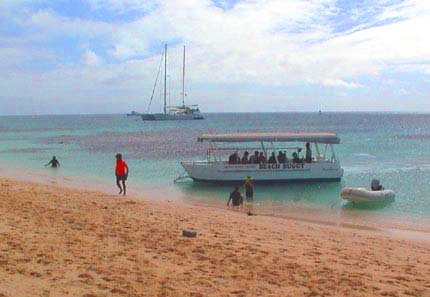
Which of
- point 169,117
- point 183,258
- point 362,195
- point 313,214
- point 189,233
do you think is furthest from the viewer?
point 169,117

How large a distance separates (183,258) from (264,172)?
63.7 feet

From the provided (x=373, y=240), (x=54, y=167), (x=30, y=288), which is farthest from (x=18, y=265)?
(x=54, y=167)

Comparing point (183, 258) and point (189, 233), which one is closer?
point (183, 258)

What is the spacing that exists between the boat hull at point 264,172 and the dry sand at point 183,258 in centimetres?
1358

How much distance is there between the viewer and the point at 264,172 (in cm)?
2844

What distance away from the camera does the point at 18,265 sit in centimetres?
795

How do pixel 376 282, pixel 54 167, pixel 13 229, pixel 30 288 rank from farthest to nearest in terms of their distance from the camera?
pixel 54 167, pixel 13 229, pixel 376 282, pixel 30 288

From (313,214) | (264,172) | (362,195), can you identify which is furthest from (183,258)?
(264,172)

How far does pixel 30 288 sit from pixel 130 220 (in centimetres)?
619

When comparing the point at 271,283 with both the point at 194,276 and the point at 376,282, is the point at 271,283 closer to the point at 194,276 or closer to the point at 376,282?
the point at 194,276

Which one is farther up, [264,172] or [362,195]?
[264,172]

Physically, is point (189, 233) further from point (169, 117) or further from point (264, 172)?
point (169, 117)

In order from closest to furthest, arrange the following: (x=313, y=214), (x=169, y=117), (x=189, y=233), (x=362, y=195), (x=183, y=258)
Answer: (x=183, y=258)
(x=189, y=233)
(x=313, y=214)
(x=362, y=195)
(x=169, y=117)

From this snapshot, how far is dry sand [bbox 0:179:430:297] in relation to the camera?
298 inches
